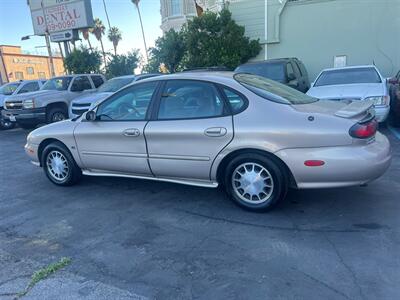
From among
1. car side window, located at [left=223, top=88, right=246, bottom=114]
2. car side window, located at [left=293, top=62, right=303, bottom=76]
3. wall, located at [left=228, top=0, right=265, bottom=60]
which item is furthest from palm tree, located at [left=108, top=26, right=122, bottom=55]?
car side window, located at [left=223, top=88, right=246, bottom=114]

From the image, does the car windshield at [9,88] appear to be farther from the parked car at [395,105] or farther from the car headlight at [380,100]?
the parked car at [395,105]

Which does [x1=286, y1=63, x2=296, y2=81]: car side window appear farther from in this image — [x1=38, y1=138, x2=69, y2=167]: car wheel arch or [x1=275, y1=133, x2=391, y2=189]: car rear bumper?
[x1=38, y1=138, x2=69, y2=167]: car wheel arch

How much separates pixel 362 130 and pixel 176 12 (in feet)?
74.5

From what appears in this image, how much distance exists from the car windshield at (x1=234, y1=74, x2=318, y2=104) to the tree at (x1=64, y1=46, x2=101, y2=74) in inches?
714

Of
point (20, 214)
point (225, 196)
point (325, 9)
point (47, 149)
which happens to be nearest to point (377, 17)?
point (325, 9)

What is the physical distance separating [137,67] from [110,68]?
6.09 ft

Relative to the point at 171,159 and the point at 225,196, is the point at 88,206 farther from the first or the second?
the point at 225,196

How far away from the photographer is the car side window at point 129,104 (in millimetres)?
4340

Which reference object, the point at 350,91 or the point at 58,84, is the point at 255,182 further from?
the point at 58,84

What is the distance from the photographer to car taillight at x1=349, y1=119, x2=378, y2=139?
10.9 feet

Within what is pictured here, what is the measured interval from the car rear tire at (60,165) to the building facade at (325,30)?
12226 millimetres

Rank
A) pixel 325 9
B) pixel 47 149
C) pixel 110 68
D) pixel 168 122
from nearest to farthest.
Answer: pixel 168 122 < pixel 47 149 < pixel 325 9 < pixel 110 68

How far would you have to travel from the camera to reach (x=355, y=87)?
24.6ft

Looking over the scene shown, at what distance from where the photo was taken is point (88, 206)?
14.5 ft
